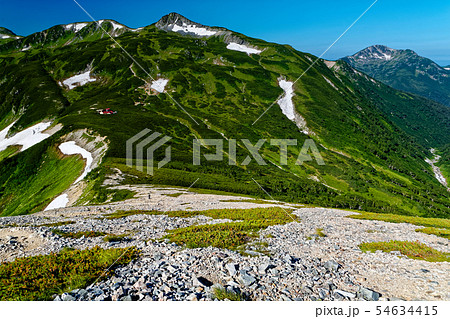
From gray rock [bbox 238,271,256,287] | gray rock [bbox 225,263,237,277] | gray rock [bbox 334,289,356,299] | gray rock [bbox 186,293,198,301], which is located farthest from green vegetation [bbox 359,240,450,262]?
gray rock [bbox 186,293,198,301]

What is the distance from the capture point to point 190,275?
15.3 meters

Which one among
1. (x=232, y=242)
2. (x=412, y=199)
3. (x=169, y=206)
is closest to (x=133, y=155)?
(x=169, y=206)

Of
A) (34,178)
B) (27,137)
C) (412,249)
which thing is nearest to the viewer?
(412,249)

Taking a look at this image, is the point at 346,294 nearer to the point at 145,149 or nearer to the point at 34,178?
the point at 145,149

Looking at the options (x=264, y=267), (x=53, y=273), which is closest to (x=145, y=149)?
(x=53, y=273)

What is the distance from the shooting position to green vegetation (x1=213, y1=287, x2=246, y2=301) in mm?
12977

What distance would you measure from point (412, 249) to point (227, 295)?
744 inches

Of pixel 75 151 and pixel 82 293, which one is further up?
pixel 75 151

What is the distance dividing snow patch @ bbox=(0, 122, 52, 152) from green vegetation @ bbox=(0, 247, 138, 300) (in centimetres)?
15132

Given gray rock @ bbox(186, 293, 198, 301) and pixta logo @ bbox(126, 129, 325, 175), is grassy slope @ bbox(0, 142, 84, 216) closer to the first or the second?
pixta logo @ bbox(126, 129, 325, 175)

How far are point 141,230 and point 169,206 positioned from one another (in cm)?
2279

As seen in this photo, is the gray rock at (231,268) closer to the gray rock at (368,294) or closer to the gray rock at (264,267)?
the gray rock at (264,267)

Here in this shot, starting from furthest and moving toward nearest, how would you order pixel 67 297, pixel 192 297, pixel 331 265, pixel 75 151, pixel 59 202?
pixel 75 151
pixel 59 202
pixel 331 265
pixel 192 297
pixel 67 297

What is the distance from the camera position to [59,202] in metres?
69.9
